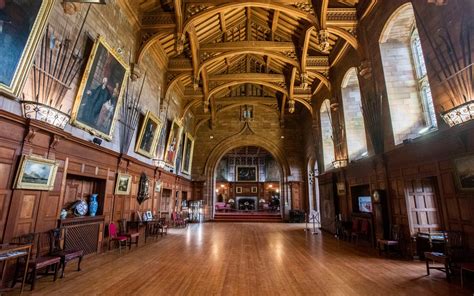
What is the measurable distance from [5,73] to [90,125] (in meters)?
2.04

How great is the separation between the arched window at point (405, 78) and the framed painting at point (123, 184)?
723cm

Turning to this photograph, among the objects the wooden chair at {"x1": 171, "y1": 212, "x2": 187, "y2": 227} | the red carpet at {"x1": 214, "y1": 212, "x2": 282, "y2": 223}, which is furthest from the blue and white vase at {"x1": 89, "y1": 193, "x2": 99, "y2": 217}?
the red carpet at {"x1": 214, "y1": 212, "x2": 282, "y2": 223}

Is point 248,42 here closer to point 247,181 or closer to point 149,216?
point 149,216

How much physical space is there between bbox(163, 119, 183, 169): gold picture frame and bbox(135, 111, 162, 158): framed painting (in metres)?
1.42

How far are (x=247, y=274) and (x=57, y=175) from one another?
3.98m

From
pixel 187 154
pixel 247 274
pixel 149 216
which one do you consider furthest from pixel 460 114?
pixel 187 154

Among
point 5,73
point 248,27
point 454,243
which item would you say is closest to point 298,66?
point 248,27

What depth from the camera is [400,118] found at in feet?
18.4

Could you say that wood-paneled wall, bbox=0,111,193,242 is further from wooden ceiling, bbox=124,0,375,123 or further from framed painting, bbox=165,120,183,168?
wooden ceiling, bbox=124,0,375,123

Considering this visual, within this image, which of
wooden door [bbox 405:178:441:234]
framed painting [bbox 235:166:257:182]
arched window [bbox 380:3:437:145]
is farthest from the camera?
framed painting [bbox 235:166:257:182]

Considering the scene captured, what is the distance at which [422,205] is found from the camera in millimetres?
5203

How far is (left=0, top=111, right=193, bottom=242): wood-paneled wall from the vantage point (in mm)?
3311

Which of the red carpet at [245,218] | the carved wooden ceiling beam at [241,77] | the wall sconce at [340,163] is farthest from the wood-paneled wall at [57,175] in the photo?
the red carpet at [245,218]

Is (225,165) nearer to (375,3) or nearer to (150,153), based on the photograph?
(150,153)
